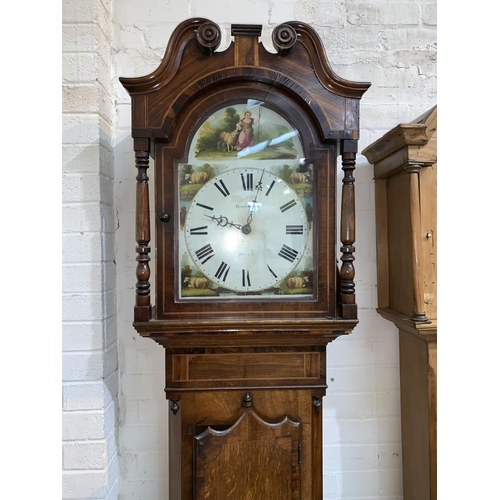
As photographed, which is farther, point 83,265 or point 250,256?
point 83,265

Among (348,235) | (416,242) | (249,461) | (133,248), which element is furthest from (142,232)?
(416,242)

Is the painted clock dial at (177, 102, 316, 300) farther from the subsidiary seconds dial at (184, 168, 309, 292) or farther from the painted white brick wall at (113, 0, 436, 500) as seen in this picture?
the painted white brick wall at (113, 0, 436, 500)

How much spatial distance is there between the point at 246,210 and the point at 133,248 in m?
0.47

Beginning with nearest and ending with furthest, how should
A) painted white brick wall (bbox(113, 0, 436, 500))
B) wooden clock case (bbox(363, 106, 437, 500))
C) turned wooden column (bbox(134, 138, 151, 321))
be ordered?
turned wooden column (bbox(134, 138, 151, 321)) → wooden clock case (bbox(363, 106, 437, 500)) → painted white brick wall (bbox(113, 0, 436, 500))

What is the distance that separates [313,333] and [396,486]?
0.76 metres

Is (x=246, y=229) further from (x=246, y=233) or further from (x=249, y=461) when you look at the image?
(x=249, y=461)

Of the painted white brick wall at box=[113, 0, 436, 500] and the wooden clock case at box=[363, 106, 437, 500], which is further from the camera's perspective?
the painted white brick wall at box=[113, 0, 436, 500]

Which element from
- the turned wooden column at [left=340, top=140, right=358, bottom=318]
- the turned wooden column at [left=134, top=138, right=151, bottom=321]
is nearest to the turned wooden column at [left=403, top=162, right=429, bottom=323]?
the turned wooden column at [left=340, top=140, right=358, bottom=318]

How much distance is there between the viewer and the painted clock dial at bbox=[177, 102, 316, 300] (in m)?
1.08

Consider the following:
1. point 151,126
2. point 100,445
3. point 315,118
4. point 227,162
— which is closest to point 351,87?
point 315,118

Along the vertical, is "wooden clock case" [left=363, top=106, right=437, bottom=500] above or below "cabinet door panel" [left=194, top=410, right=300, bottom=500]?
above

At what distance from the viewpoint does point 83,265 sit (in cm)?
122

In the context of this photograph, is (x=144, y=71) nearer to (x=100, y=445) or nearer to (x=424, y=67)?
(x=424, y=67)

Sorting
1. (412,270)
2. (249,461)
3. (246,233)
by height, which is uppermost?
(246,233)
